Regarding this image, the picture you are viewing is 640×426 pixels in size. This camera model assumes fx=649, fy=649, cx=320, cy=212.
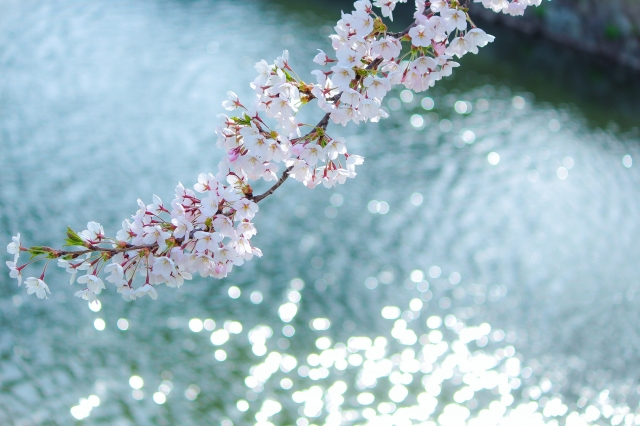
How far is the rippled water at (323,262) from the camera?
334 inches

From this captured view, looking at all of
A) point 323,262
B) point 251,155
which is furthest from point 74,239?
point 323,262

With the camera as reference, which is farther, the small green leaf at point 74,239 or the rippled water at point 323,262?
the rippled water at point 323,262

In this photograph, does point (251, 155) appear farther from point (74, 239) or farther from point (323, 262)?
point (323, 262)

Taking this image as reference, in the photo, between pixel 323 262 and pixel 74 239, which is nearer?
pixel 74 239

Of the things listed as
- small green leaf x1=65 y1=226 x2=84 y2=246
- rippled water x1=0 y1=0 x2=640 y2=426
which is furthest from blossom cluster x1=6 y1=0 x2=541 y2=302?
rippled water x1=0 y1=0 x2=640 y2=426

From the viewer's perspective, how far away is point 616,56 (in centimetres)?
2309

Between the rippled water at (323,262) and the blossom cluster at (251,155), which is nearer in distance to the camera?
the blossom cluster at (251,155)

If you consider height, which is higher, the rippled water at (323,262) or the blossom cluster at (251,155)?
the blossom cluster at (251,155)

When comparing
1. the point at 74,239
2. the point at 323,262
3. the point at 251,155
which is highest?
the point at 251,155

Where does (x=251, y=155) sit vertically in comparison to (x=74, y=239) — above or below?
above

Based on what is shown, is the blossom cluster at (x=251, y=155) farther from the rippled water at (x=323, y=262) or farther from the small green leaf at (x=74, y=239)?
the rippled water at (x=323, y=262)

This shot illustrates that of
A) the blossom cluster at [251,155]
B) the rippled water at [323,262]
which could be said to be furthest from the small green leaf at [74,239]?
the rippled water at [323,262]

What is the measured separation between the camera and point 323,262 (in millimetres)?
10695

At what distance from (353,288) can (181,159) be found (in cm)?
412
